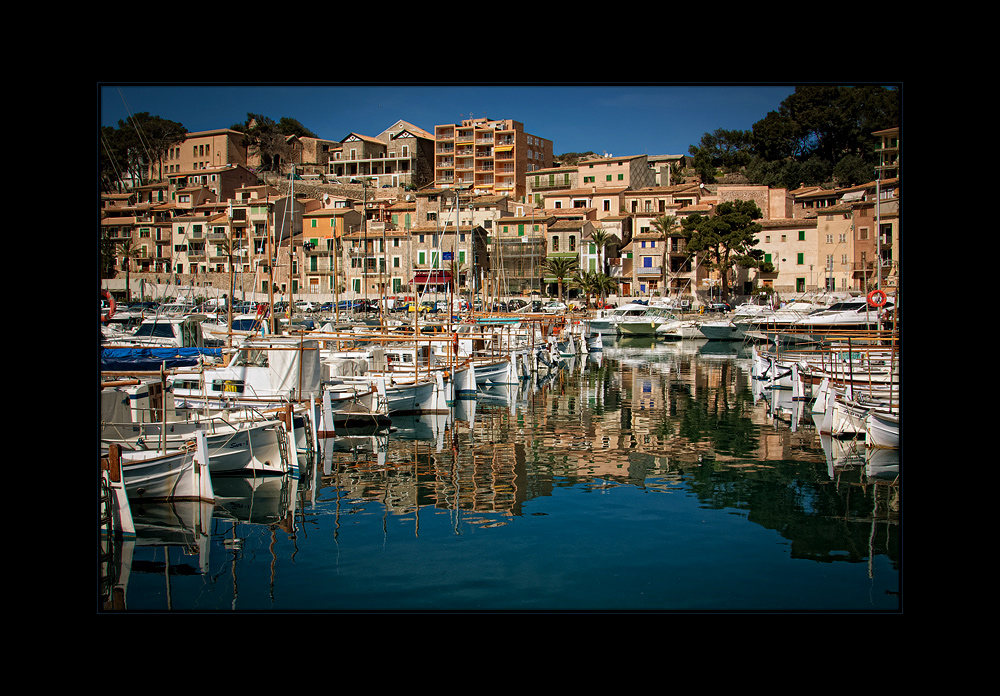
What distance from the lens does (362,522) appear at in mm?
9961

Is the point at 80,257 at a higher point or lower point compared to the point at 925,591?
higher

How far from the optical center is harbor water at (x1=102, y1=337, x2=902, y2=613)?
7527 millimetres

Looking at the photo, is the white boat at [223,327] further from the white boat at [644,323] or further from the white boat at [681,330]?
the white boat at [681,330]

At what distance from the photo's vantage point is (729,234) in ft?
170

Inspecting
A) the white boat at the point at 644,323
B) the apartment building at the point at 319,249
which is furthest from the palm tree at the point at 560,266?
the apartment building at the point at 319,249

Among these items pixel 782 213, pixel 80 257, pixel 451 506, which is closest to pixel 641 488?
pixel 451 506

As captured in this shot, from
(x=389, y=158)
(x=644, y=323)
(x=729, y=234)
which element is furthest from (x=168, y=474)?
(x=389, y=158)

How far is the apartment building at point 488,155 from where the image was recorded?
76188 mm

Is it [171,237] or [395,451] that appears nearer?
[395,451]

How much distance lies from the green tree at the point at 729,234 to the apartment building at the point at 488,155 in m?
24.4

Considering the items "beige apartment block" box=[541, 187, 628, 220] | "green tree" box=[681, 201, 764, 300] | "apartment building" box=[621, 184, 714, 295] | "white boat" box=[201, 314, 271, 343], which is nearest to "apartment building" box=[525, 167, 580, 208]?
"beige apartment block" box=[541, 187, 628, 220]
